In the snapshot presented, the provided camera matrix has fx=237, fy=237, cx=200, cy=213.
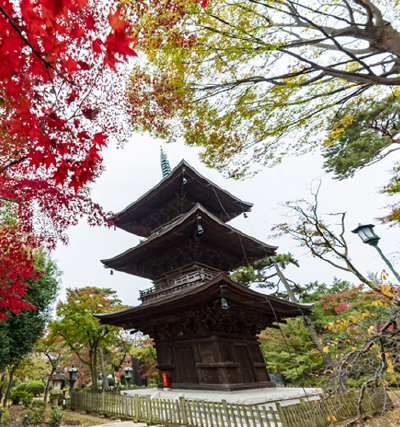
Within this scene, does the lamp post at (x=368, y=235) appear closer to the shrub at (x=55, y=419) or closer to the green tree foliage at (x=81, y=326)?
the shrub at (x=55, y=419)

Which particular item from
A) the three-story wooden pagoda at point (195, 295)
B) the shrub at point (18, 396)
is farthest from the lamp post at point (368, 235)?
the shrub at point (18, 396)

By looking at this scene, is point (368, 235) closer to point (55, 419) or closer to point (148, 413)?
point (148, 413)

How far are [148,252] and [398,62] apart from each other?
9.63 metres

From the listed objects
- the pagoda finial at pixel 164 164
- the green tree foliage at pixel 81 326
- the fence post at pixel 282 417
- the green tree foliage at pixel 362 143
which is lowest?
the fence post at pixel 282 417

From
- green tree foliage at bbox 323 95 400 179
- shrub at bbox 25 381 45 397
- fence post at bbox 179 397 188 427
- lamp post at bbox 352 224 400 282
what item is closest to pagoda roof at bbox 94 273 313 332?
fence post at bbox 179 397 188 427

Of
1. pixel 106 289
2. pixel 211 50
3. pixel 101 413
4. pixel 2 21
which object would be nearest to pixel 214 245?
pixel 211 50

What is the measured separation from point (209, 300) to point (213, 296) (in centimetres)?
34

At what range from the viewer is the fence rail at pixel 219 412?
5.49m

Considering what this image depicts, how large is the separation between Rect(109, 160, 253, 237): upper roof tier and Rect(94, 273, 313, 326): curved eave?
4086 mm

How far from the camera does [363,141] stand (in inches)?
420

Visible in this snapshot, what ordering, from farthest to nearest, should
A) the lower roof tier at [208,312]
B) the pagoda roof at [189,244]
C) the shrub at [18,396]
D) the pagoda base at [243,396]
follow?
the shrub at [18,396], the pagoda roof at [189,244], the lower roof tier at [208,312], the pagoda base at [243,396]

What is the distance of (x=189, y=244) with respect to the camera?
9812 millimetres

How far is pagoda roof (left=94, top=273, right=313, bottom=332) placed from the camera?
7.14 m

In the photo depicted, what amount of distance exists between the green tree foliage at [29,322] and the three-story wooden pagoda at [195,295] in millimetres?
3808
